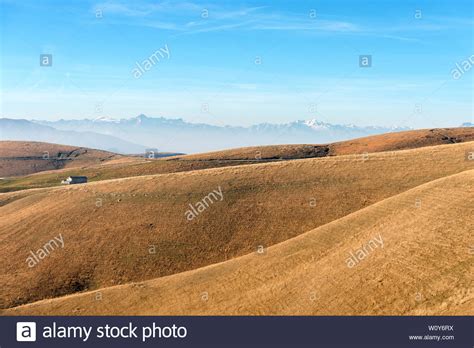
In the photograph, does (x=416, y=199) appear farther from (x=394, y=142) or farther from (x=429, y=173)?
(x=394, y=142)

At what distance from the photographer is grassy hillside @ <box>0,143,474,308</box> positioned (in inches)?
1916

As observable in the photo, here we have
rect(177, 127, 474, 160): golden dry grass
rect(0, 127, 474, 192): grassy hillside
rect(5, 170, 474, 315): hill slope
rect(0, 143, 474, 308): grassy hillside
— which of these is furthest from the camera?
rect(177, 127, 474, 160): golden dry grass

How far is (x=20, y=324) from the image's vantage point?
2825 cm

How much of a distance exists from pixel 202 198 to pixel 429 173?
34865 millimetres

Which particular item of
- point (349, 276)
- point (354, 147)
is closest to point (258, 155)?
point (354, 147)

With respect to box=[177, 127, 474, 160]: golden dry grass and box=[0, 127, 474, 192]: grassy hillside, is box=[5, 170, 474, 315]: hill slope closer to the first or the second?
box=[0, 127, 474, 192]: grassy hillside

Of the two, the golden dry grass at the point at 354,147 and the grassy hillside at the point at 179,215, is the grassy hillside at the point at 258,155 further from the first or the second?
the grassy hillside at the point at 179,215

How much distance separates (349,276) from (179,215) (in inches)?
1220

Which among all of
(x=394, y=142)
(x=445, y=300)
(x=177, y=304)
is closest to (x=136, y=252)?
(x=177, y=304)

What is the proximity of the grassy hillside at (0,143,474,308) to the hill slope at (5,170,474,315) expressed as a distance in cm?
562

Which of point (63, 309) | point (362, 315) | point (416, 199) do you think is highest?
point (416, 199)

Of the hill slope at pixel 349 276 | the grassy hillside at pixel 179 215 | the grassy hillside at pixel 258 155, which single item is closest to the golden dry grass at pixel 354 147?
the grassy hillside at pixel 258 155

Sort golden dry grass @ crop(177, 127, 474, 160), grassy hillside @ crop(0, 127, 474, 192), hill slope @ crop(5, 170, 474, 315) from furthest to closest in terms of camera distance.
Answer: golden dry grass @ crop(177, 127, 474, 160) → grassy hillside @ crop(0, 127, 474, 192) → hill slope @ crop(5, 170, 474, 315)

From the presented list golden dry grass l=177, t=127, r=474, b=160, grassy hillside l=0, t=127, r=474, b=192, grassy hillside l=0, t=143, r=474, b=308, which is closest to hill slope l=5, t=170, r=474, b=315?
grassy hillside l=0, t=143, r=474, b=308
